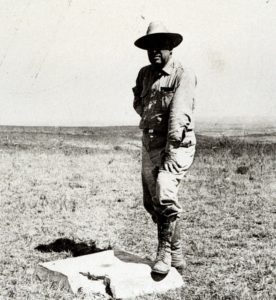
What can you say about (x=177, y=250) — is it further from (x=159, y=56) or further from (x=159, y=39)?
(x=159, y=39)

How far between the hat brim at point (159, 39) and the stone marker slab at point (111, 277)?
2.11m

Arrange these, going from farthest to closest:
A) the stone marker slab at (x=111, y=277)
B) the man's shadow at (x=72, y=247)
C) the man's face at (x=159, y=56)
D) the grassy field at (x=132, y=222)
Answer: the man's shadow at (x=72, y=247) → the grassy field at (x=132, y=222) → the man's face at (x=159, y=56) → the stone marker slab at (x=111, y=277)

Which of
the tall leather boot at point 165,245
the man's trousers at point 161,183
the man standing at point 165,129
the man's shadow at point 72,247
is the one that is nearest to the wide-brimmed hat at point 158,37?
the man standing at point 165,129

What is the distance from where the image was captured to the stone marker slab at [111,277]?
4770 millimetres

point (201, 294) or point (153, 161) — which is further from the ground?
point (153, 161)

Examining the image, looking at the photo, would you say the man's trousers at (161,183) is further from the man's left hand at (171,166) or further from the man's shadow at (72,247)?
the man's shadow at (72,247)

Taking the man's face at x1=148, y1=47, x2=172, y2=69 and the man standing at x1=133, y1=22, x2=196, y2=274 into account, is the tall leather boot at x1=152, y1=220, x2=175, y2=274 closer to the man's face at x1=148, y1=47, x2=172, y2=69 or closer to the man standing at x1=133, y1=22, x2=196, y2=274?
the man standing at x1=133, y1=22, x2=196, y2=274

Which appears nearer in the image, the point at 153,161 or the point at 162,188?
the point at 162,188

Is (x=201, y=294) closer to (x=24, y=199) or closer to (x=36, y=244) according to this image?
(x=36, y=244)

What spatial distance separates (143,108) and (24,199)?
17.2ft

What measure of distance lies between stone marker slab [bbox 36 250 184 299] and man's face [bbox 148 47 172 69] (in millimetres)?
1926

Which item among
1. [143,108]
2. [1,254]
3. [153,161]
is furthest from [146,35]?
[1,254]

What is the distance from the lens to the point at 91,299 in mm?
4680

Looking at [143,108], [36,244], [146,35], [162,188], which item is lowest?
[36,244]
